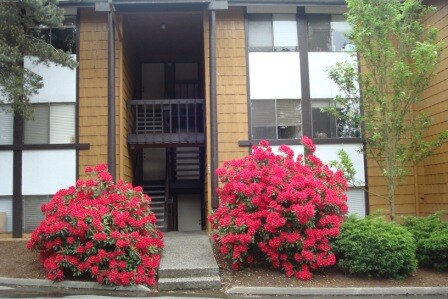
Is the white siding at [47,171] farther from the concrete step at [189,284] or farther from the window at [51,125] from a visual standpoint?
the concrete step at [189,284]

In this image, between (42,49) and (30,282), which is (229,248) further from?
(42,49)

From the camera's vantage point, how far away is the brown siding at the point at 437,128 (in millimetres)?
12898

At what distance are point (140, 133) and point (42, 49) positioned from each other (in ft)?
16.4

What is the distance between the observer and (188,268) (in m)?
9.72

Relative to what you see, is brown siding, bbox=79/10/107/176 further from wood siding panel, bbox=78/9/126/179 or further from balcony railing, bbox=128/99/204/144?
balcony railing, bbox=128/99/204/144

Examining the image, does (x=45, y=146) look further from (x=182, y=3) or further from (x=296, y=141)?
(x=296, y=141)

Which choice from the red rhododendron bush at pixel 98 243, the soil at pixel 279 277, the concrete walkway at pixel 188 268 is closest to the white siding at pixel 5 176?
the soil at pixel 279 277

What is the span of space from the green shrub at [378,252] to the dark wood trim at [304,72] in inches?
183

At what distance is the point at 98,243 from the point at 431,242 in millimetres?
6679

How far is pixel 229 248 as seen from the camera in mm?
10016

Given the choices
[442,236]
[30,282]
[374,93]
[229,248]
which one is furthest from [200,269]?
[374,93]

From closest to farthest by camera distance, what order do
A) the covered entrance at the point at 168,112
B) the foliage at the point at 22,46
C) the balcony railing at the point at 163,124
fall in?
the foliage at the point at 22,46 → the balcony railing at the point at 163,124 → the covered entrance at the point at 168,112

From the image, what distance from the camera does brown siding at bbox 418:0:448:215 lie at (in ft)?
42.3

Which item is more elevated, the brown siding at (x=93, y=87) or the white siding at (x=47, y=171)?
the brown siding at (x=93, y=87)
